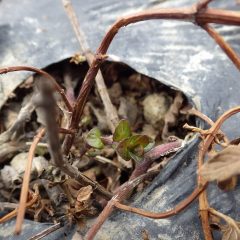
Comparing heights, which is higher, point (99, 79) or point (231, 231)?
point (99, 79)

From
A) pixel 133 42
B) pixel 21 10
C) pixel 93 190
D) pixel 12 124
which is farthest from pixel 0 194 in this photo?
pixel 21 10

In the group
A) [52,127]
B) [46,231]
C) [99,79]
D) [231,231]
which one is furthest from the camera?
[99,79]

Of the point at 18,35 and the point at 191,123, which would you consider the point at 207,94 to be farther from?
the point at 18,35

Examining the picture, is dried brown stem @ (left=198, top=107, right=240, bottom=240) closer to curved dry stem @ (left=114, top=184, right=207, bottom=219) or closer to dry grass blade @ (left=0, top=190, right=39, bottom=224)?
curved dry stem @ (left=114, top=184, right=207, bottom=219)

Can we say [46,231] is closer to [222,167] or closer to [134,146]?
[134,146]

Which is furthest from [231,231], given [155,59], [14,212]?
[155,59]

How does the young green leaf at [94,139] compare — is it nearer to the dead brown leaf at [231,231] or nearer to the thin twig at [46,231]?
the thin twig at [46,231]
